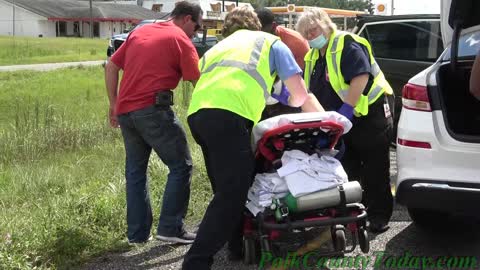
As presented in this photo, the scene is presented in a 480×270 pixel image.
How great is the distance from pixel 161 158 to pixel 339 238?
4.80 ft

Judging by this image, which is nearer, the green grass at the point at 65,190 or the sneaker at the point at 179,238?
the green grass at the point at 65,190

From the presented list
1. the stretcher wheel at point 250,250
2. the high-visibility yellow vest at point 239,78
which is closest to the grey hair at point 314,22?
the high-visibility yellow vest at point 239,78

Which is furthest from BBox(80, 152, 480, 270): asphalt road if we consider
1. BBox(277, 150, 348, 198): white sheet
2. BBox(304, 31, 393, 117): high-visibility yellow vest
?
BBox(304, 31, 393, 117): high-visibility yellow vest

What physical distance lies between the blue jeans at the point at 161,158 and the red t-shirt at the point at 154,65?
0.11 metres

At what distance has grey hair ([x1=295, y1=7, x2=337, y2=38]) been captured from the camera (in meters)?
4.32

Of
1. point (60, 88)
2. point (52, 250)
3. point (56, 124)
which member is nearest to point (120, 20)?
point (60, 88)

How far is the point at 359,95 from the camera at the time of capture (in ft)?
13.8

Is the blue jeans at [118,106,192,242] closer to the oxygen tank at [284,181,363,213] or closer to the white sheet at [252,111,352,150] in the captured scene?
the white sheet at [252,111,352,150]

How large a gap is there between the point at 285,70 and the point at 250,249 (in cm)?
115

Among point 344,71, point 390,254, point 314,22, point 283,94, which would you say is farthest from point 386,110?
point 390,254

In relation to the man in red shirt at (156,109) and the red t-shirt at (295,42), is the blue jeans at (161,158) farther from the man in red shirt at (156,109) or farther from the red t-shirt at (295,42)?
the red t-shirt at (295,42)

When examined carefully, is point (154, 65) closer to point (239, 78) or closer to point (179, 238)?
point (239, 78)

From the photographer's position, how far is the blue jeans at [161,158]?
412cm

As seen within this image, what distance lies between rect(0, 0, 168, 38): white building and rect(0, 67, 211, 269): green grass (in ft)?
194
